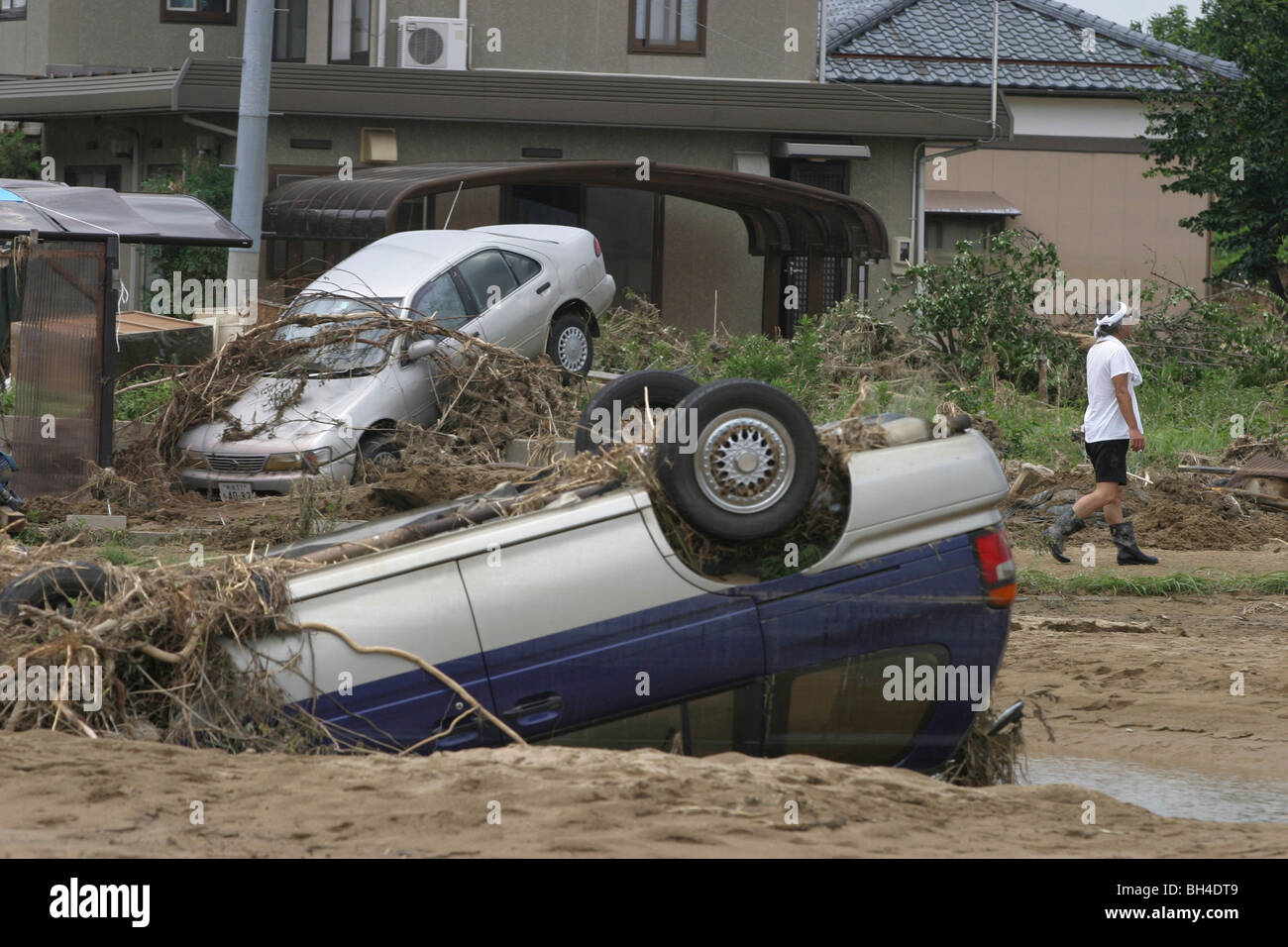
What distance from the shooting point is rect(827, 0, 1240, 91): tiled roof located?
34.2 m

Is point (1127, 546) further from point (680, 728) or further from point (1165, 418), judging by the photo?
point (680, 728)

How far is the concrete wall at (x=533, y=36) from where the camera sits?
23375 millimetres

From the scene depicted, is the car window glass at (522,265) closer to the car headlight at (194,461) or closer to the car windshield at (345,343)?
the car windshield at (345,343)

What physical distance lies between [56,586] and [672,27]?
783 inches

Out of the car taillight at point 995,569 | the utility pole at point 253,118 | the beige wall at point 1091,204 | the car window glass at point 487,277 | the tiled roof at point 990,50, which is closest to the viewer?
the car taillight at point 995,569

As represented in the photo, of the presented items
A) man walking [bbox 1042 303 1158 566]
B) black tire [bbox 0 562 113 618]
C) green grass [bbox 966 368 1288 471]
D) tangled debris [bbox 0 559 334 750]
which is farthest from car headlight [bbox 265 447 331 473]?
tangled debris [bbox 0 559 334 750]

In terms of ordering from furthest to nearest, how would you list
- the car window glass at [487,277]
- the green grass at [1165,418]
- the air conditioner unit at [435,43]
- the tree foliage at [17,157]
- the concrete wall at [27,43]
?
the tree foliage at [17,157] → the concrete wall at [27,43] → the air conditioner unit at [435,43] → the green grass at [1165,418] → the car window glass at [487,277]

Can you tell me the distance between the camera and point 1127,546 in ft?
38.1

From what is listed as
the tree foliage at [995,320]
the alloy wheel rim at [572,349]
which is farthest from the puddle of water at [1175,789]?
the tree foliage at [995,320]

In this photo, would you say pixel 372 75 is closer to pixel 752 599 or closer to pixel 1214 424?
pixel 1214 424

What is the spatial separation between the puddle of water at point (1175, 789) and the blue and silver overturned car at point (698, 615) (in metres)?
1.56

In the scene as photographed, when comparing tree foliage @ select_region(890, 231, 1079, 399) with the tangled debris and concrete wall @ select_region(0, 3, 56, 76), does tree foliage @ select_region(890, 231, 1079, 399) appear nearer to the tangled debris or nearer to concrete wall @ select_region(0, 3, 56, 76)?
the tangled debris

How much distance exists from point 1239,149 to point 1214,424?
959 centimetres
